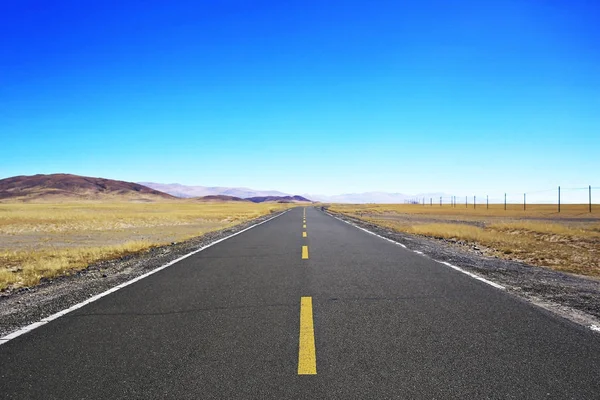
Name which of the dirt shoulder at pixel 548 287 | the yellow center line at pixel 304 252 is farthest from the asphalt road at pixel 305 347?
the yellow center line at pixel 304 252

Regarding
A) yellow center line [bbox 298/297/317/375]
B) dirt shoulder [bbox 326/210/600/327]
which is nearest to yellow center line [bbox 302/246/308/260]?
dirt shoulder [bbox 326/210/600/327]

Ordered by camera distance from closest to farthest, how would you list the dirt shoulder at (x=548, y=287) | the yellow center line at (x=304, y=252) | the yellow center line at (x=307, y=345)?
the yellow center line at (x=307, y=345) → the dirt shoulder at (x=548, y=287) → the yellow center line at (x=304, y=252)

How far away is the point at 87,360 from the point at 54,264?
8281 millimetres

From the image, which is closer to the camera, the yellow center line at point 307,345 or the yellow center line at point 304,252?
the yellow center line at point 307,345

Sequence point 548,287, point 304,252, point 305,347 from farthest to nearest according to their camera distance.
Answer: point 304,252
point 548,287
point 305,347

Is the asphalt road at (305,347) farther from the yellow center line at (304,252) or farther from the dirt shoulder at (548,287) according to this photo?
the yellow center line at (304,252)

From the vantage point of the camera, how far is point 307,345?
14.2 ft

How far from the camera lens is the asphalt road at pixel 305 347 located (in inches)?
134

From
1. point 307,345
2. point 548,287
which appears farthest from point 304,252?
point 307,345

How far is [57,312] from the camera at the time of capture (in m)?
5.90

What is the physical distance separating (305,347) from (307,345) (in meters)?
0.06

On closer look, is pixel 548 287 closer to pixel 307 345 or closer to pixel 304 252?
pixel 307 345

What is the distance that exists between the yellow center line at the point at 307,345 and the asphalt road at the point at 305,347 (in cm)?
1

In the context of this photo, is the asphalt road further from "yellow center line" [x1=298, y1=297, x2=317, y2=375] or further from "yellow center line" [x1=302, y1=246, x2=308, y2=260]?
"yellow center line" [x1=302, y1=246, x2=308, y2=260]
